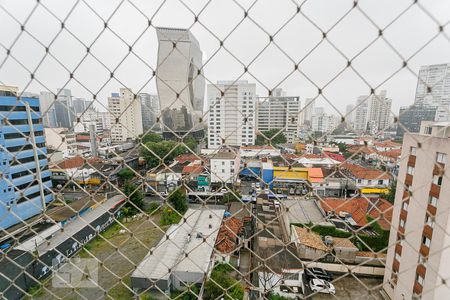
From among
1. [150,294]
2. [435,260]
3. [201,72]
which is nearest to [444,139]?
[435,260]

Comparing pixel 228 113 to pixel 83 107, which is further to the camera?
pixel 228 113

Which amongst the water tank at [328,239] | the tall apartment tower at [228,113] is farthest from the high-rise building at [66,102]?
the water tank at [328,239]

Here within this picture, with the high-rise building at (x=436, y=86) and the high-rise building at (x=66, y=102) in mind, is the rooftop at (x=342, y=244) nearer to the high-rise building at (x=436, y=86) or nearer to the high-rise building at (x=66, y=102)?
the high-rise building at (x=436, y=86)

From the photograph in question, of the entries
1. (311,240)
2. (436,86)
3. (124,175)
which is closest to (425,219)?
(436,86)

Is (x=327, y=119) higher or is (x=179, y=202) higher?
(x=327, y=119)

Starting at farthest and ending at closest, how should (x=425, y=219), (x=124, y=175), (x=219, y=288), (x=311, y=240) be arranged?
1. (x=124, y=175)
2. (x=311, y=240)
3. (x=219, y=288)
4. (x=425, y=219)

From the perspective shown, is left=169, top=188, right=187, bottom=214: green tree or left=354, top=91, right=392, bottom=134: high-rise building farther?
left=169, top=188, right=187, bottom=214: green tree

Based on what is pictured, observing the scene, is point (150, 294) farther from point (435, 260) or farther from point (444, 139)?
point (444, 139)

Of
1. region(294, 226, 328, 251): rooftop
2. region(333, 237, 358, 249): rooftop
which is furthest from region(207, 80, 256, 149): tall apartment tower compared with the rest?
region(333, 237, 358, 249): rooftop

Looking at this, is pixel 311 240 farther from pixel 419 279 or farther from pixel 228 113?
pixel 228 113

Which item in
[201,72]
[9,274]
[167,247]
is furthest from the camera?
[167,247]

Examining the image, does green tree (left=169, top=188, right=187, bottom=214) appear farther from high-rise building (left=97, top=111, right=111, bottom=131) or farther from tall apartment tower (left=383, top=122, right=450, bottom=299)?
→ tall apartment tower (left=383, top=122, right=450, bottom=299)
